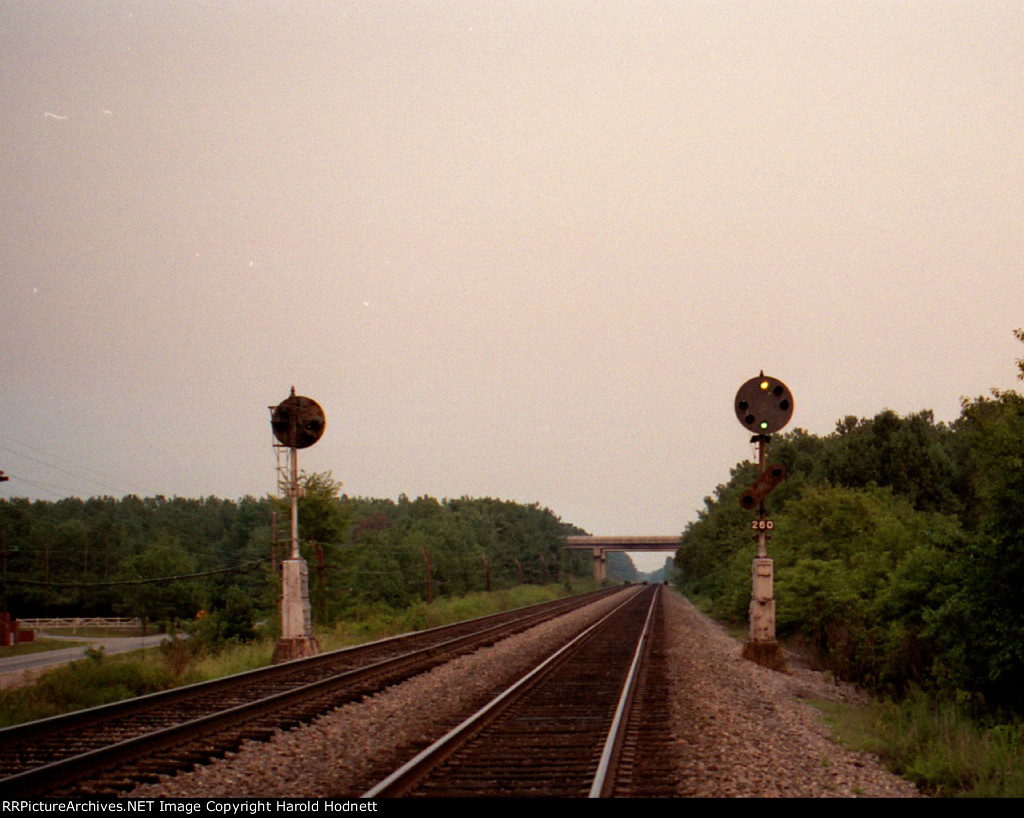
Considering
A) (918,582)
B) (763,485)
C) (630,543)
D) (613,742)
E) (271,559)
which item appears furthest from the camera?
(630,543)

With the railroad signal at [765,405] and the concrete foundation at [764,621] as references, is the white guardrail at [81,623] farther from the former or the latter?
the railroad signal at [765,405]

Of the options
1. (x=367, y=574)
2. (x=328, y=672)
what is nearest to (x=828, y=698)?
(x=328, y=672)

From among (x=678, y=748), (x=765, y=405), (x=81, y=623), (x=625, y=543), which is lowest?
(x=81, y=623)

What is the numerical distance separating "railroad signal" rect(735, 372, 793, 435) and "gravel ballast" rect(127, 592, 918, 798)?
589cm

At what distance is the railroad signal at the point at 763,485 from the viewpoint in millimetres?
18156

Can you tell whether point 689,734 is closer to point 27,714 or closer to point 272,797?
point 272,797

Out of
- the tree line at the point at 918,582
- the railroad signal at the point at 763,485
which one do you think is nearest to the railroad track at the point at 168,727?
the railroad signal at the point at 763,485

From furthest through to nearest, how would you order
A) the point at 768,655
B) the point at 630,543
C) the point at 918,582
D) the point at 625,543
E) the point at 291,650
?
the point at 625,543 → the point at 630,543 → the point at 291,650 → the point at 768,655 → the point at 918,582

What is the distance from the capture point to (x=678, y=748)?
28.7 ft

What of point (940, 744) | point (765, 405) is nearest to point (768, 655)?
point (765, 405)

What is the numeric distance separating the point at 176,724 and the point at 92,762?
6.99 feet

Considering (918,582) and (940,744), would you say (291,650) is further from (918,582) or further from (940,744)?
(940,744)

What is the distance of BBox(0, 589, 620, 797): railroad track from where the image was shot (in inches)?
298

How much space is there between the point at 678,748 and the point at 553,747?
1.29 m
